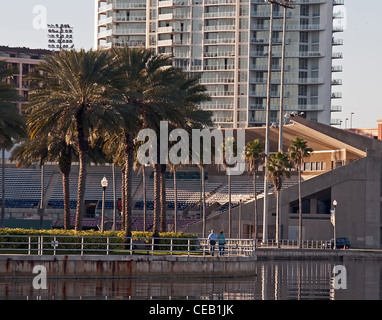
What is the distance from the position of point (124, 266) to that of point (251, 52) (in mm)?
108949

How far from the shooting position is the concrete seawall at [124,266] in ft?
157

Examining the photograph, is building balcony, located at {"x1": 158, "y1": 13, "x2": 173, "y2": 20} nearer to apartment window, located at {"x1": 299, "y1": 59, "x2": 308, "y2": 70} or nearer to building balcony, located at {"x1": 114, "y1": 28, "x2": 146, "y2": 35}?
building balcony, located at {"x1": 114, "y1": 28, "x2": 146, "y2": 35}

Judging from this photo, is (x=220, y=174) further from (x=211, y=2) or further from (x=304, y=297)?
(x=304, y=297)

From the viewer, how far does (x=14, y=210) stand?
4496 inches

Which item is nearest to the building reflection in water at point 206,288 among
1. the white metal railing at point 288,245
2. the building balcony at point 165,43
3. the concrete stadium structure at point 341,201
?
the white metal railing at point 288,245

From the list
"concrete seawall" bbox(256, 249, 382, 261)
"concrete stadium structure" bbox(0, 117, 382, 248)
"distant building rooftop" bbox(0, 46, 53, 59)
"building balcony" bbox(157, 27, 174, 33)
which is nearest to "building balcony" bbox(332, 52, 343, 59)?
"building balcony" bbox(157, 27, 174, 33)

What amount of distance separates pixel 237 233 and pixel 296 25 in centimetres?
6089

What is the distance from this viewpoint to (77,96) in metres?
56.5

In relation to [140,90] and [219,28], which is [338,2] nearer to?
[219,28]

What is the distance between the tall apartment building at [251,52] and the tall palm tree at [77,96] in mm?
99083

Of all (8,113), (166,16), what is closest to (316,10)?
(166,16)

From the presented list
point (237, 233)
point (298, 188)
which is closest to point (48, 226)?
point (237, 233)

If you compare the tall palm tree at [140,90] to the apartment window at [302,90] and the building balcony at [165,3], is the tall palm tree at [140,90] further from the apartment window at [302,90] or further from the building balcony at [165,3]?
the building balcony at [165,3]

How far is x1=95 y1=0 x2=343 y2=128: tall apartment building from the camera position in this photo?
512 ft
